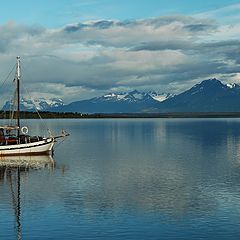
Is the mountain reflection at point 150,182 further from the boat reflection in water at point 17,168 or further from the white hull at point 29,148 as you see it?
the white hull at point 29,148

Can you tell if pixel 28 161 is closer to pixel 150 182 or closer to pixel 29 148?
pixel 29 148

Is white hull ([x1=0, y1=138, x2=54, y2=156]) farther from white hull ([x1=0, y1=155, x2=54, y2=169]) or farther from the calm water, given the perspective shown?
the calm water

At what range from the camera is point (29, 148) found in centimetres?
9856

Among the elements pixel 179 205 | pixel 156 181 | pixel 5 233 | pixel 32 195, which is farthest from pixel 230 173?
pixel 5 233

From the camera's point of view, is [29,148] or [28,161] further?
[29,148]

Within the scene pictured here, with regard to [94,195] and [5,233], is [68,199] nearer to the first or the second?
[94,195]

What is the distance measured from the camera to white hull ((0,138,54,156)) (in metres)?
96.2

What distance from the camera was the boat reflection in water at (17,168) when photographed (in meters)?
49.5

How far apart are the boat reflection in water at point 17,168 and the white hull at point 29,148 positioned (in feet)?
5.61

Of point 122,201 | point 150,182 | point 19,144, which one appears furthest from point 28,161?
point 122,201

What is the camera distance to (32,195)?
54969 millimetres

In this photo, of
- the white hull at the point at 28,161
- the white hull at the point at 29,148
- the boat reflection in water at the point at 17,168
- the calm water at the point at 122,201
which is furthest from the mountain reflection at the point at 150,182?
the white hull at the point at 29,148

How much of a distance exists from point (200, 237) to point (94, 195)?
17667 millimetres

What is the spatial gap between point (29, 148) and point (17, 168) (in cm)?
1931
